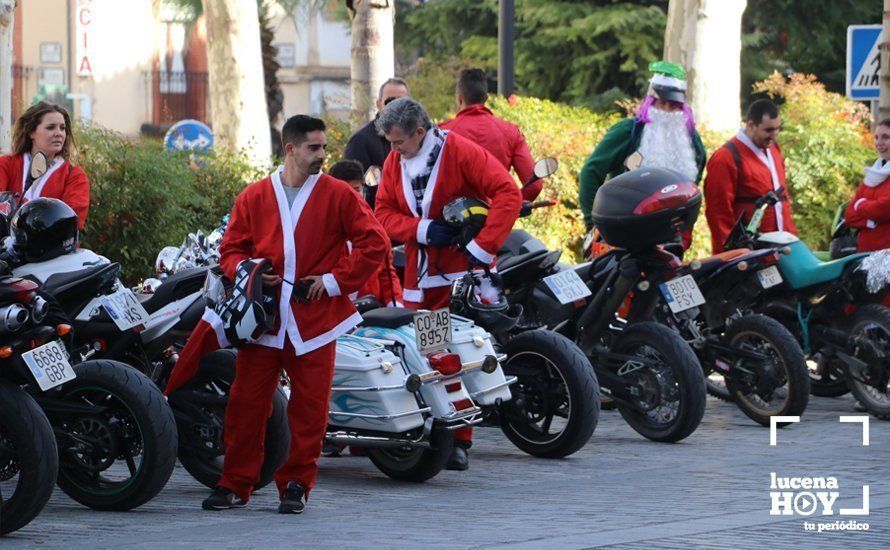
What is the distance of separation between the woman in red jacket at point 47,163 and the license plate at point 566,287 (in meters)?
2.67

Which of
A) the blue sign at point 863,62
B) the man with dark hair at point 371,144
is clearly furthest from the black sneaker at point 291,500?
the blue sign at point 863,62

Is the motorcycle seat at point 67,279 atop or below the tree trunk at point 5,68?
below

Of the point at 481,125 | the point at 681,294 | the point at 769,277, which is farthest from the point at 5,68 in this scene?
the point at 769,277

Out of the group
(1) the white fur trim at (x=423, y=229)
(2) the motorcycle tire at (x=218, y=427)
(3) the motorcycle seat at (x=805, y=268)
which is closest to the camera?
(2) the motorcycle tire at (x=218, y=427)

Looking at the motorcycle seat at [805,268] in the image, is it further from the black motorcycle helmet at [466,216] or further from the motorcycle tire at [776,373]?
the black motorcycle helmet at [466,216]

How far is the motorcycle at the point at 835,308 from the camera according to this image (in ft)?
38.7

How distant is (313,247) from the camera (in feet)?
27.5

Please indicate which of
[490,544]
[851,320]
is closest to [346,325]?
[490,544]

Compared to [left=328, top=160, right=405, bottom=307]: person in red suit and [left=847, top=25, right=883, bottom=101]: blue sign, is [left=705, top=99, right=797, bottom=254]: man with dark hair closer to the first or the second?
[left=328, top=160, right=405, bottom=307]: person in red suit

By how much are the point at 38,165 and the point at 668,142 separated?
410cm

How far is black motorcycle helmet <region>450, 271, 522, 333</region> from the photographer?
396 inches

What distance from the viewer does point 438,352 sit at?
9.28 m

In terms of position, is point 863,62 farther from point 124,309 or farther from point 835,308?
point 124,309

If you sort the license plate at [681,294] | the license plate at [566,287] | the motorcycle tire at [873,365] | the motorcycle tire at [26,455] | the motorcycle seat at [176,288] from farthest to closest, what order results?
the motorcycle tire at [873,365] < the license plate at [681,294] < the license plate at [566,287] < the motorcycle seat at [176,288] < the motorcycle tire at [26,455]
